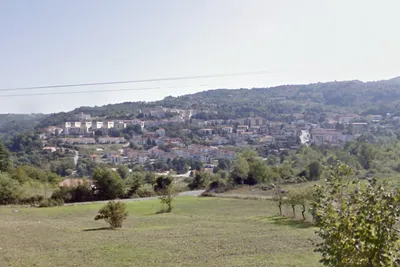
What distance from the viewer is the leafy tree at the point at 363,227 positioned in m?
6.29

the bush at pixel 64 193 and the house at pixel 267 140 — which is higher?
the bush at pixel 64 193

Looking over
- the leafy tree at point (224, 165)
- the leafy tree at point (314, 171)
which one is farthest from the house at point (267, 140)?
the leafy tree at point (314, 171)

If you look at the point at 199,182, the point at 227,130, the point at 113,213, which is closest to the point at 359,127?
the point at 227,130

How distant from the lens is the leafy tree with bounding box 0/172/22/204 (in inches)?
2009

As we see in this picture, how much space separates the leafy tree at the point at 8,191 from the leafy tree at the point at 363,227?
51.8 m

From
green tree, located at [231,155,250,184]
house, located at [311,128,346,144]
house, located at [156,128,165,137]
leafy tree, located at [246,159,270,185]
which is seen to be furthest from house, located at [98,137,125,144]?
leafy tree, located at [246,159,270,185]

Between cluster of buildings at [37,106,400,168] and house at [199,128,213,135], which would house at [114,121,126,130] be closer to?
cluster of buildings at [37,106,400,168]

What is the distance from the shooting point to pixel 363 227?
20.7 feet

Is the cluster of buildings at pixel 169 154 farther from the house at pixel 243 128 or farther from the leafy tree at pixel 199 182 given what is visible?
the leafy tree at pixel 199 182

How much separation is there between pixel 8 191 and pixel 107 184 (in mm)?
14356

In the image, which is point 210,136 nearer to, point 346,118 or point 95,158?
point 346,118

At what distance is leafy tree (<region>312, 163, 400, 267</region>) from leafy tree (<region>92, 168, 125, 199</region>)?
185 feet

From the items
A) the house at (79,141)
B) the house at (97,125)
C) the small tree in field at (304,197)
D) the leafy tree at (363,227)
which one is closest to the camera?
the leafy tree at (363,227)

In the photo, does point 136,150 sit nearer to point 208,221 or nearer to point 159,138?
point 159,138
